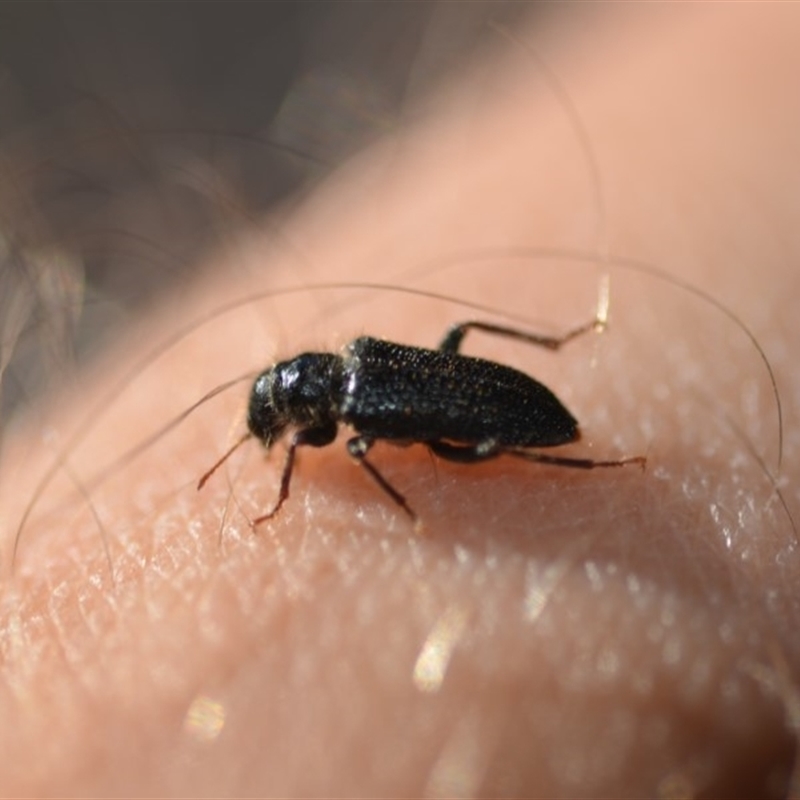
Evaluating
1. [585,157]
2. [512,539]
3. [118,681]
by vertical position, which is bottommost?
[118,681]

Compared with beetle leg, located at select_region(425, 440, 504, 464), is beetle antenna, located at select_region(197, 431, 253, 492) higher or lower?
lower

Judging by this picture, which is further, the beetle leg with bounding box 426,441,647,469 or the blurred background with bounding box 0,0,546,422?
the blurred background with bounding box 0,0,546,422

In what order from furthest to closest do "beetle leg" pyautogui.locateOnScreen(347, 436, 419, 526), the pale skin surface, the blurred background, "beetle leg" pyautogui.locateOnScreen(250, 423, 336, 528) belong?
the blurred background < "beetle leg" pyautogui.locateOnScreen(250, 423, 336, 528) < "beetle leg" pyautogui.locateOnScreen(347, 436, 419, 526) < the pale skin surface

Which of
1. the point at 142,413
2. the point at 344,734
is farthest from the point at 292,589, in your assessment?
the point at 142,413

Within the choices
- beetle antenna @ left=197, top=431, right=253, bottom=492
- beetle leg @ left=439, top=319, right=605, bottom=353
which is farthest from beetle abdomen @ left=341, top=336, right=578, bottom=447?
beetle antenna @ left=197, top=431, right=253, bottom=492

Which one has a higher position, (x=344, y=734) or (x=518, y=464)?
(x=518, y=464)

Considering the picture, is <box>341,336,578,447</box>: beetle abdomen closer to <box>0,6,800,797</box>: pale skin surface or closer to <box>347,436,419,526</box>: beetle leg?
<box>347,436,419,526</box>: beetle leg

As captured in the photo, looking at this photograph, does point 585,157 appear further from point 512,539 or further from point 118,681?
point 118,681

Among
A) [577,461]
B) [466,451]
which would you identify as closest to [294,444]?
[466,451]
